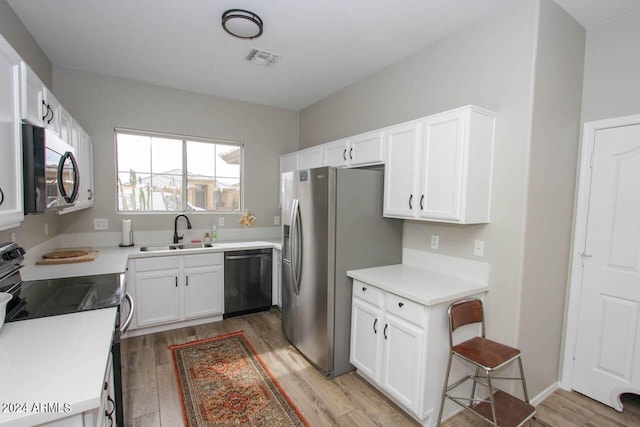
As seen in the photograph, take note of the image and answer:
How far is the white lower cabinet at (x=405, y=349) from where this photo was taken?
190cm

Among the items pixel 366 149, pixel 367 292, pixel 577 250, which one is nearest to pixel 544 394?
pixel 577 250

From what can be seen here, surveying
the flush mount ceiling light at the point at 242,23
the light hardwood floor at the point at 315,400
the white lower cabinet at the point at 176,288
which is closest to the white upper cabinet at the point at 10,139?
the flush mount ceiling light at the point at 242,23

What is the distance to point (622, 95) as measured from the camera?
82.7 inches

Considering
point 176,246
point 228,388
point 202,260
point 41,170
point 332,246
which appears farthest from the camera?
point 176,246

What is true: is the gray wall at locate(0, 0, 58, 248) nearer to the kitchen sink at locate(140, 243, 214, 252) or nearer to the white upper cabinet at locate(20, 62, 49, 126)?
the white upper cabinet at locate(20, 62, 49, 126)

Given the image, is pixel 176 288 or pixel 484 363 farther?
pixel 176 288

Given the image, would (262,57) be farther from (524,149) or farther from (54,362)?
(54,362)

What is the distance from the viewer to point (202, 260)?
339cm

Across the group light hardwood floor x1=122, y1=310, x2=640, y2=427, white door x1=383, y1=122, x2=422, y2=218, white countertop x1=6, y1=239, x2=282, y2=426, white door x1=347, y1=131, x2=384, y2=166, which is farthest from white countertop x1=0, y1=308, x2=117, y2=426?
white door x1=347, y1=131, x2=384, y2=166

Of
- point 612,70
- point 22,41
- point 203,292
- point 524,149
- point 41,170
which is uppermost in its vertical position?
point 22,41

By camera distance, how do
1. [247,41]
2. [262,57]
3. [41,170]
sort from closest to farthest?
[41,170]
[247,41]
[262,57]

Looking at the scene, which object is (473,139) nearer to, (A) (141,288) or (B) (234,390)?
(B) (234,390)

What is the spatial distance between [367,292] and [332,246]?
45 cm

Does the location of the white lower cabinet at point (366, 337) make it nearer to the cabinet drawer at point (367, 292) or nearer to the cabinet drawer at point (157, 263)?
the cabinet drawer at point (367, 292)
